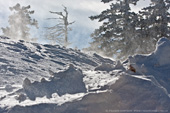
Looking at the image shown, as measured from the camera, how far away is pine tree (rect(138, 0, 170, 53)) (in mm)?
17094

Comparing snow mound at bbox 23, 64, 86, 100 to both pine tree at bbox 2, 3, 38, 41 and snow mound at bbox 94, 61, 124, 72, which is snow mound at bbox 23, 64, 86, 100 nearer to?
snow mound at bbox 94, 61, 124, 72

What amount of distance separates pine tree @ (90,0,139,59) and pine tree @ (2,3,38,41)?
44.8 feet

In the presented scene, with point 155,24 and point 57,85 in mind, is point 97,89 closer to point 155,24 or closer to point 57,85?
point 57,85

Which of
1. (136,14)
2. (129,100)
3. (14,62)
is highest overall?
(136,14)

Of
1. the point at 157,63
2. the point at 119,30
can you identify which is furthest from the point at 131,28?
the point at 157,63

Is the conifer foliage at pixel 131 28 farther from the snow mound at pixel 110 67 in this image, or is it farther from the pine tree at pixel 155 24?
the snow mound at pixel 110 67

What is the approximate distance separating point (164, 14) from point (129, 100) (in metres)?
15.3

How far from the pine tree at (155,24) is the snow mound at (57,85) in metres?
13.8

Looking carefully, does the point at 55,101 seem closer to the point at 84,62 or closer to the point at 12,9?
the point at 84,62

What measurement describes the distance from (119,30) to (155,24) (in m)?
2.69

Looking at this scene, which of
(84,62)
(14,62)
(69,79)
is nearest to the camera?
(69,79)

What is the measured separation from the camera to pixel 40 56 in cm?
661

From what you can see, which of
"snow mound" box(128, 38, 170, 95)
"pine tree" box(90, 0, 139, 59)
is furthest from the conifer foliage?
"snow mound" box(128, 38, 170, 95)

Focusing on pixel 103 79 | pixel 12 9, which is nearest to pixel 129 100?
pixel 103 79
